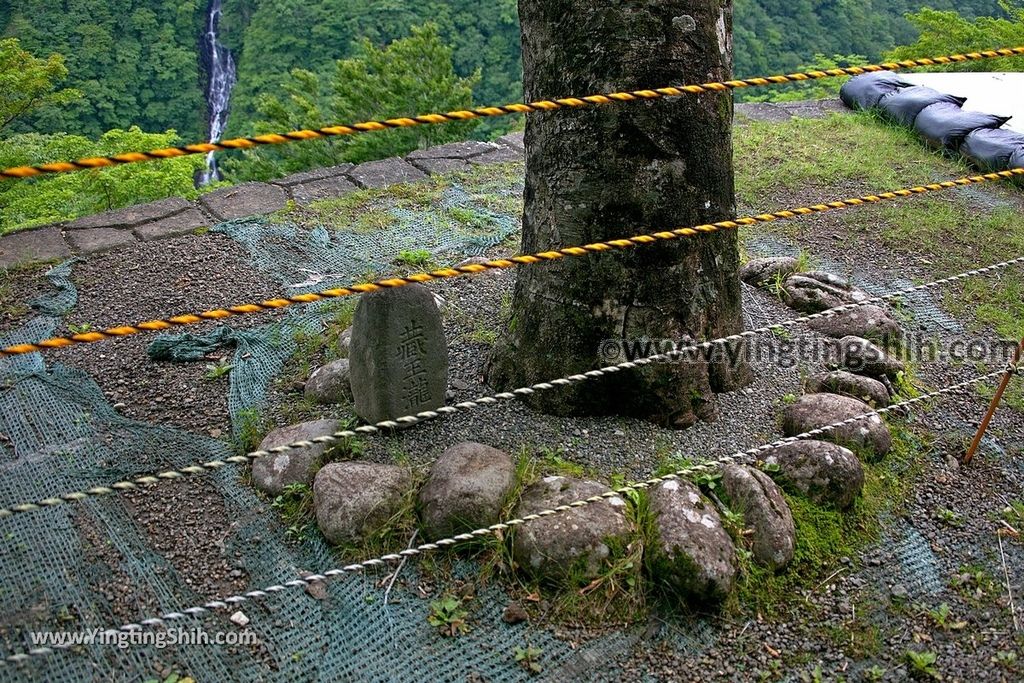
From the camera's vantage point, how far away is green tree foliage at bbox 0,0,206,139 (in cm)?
2370

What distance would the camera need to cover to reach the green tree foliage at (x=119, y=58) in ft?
77.8

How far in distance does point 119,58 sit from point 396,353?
2654 cm

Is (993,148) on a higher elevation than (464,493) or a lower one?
higher

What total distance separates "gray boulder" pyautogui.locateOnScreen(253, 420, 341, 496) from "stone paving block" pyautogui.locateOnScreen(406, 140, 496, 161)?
3805mm

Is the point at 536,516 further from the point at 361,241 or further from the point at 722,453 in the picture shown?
the point at 361,241

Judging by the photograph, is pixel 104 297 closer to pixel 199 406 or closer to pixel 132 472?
pixel 199 406

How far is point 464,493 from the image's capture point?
268 centimetres

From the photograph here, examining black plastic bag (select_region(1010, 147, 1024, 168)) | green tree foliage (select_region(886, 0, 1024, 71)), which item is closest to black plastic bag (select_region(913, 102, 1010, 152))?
black plastic bag (select_region(1010, 147, 1024, 168))

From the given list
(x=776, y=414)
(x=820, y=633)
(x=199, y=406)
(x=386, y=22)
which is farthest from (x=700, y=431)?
(x=386, y=22)

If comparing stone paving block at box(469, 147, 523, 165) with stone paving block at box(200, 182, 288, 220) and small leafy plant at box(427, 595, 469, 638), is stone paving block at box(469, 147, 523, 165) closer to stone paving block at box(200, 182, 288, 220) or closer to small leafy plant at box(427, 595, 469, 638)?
stone paving block at box(200, 182, 288, 220)

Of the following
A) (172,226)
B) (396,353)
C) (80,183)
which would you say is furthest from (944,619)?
(80,183)

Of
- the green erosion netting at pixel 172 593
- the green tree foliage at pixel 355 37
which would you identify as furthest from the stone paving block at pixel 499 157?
the green tree foliage at pixel 355 37

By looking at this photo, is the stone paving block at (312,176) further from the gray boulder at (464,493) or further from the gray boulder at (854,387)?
the gray boulder at (854,387)

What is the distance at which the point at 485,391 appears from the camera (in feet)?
11.3
